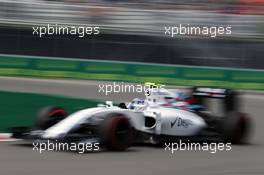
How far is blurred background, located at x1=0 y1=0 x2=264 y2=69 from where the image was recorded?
63.5ft

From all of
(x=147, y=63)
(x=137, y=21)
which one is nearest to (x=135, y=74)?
(x=147, y=63)

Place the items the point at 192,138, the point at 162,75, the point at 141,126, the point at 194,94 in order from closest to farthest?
the point at 141,126
the point at 192,138
the point at 194,94
the point at 162,75

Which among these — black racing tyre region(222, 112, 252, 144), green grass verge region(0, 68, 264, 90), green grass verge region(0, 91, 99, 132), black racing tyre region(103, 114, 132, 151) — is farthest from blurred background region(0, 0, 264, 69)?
black racing tyre region(103, 114, 132, 151)

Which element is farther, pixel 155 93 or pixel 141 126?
pixel 155 93

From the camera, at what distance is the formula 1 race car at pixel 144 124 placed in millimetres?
7527

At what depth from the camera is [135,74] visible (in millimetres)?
18641

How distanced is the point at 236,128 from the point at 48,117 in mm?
2616

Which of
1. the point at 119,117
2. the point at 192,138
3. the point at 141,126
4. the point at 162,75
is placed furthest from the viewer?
the point at 162,75

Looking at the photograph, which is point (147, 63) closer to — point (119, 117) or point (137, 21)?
point (137, 21)

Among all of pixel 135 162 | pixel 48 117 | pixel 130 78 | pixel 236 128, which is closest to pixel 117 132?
pixel 135 162

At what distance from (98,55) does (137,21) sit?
188 cm

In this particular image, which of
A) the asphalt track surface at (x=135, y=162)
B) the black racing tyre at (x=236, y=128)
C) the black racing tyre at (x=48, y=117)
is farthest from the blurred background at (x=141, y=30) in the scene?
the black racing tyre at (x=48, y=117)

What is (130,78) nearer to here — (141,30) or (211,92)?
(141,30)

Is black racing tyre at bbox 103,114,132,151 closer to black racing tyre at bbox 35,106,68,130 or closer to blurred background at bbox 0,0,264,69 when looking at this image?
black racing tyre at bbox 35,106,68,130
